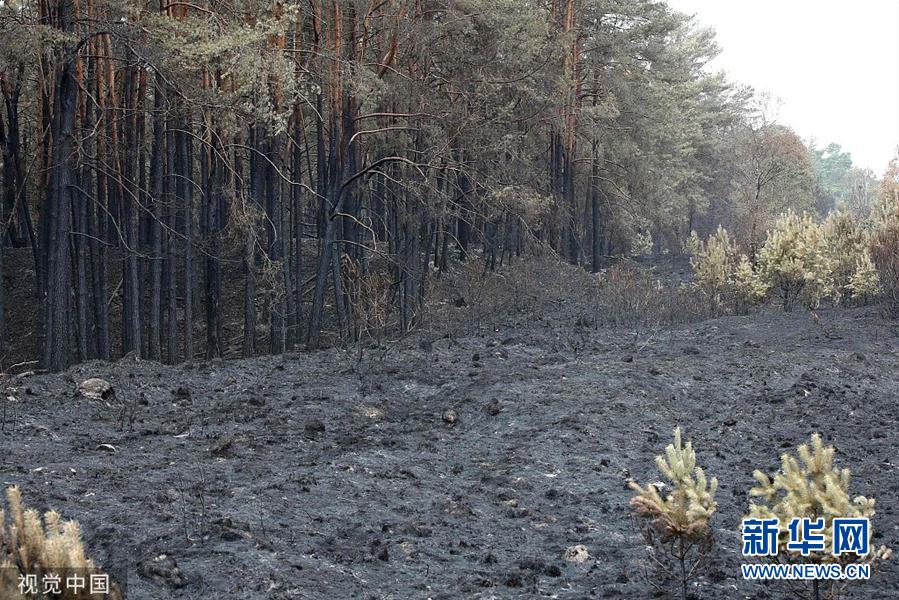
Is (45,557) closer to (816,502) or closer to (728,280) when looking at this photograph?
(816,502)

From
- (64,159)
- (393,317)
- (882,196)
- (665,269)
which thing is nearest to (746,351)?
(393,317)

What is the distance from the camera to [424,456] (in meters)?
7.84

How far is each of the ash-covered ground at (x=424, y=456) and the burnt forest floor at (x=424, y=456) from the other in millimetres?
24

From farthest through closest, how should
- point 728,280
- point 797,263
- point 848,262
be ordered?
1. point 728,280
2. point 848,262
3. point 797,263

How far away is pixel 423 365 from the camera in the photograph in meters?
11.8

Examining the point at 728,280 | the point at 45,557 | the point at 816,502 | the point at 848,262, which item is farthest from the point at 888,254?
the point at 45,557

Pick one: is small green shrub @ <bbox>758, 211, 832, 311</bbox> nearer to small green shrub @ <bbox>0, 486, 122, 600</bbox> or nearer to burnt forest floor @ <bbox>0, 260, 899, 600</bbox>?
burnt forest floor @ <bbox>0, 260, 899, 600</bbox>

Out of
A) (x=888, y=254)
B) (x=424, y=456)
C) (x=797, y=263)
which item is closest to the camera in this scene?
(x=424, y=456)

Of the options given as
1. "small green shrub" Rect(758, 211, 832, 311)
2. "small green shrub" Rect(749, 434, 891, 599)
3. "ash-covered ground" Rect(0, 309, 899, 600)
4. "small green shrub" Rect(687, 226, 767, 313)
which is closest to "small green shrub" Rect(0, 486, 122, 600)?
"ash-covered ground" Rect(0, 309, 899, 600)

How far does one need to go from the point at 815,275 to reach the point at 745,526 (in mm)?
13684

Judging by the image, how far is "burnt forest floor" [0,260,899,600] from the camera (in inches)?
206

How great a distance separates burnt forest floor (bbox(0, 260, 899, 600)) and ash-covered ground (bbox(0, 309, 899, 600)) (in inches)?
0.9

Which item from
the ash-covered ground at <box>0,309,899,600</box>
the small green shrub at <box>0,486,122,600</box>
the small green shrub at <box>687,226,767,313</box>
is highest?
the small green shrub at <box>687,226,767,313</box>

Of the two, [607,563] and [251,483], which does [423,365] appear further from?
[607,563]
